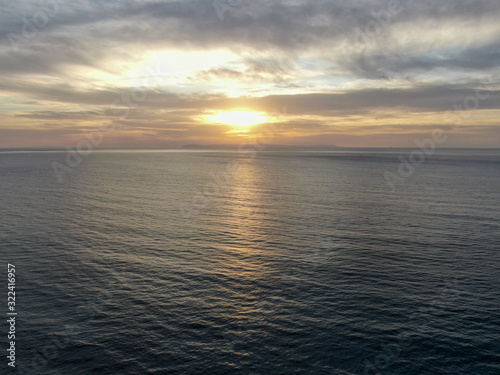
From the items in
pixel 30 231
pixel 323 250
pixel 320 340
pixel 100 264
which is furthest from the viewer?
pixel 30 231

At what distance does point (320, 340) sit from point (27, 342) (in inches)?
Answer: 1187

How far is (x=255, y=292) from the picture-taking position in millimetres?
44781

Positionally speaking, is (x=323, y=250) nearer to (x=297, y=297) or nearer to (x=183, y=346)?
(x=297, y=297)

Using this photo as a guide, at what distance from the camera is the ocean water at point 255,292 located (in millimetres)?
32188

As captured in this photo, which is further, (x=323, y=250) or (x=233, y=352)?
(x=323, y=250)

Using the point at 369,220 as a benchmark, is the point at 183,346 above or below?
below

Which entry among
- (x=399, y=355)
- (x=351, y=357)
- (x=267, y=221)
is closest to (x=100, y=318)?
(x=351, y=357)

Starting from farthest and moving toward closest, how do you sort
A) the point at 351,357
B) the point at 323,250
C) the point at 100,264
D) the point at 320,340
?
the point at 323,250, the point at 100,264, the point at 320,340, the point at 351,357

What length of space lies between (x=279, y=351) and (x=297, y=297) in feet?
35.5

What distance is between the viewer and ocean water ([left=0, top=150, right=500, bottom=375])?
32.2 metres

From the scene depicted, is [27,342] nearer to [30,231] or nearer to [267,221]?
[30,231]

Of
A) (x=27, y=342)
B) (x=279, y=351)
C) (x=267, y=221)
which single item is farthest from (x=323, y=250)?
(x=27, y=342)

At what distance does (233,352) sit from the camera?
108 ft

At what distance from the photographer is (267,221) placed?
8375 centimetres
